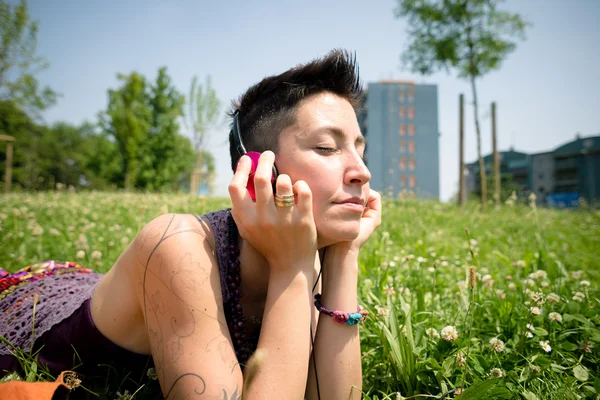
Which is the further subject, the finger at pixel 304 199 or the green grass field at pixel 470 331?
the green grass field at pixel 470 331

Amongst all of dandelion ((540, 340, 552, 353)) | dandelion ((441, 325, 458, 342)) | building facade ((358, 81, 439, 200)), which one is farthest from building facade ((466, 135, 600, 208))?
dandelion ((441, 325, 458, 342))

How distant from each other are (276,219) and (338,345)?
636 mm

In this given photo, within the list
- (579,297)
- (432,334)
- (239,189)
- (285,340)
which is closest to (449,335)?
(432,334)

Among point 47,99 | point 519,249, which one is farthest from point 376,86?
point 519,249

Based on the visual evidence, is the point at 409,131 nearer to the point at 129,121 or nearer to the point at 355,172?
the point at 129,121

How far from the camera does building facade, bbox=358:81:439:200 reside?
5881 centimetres

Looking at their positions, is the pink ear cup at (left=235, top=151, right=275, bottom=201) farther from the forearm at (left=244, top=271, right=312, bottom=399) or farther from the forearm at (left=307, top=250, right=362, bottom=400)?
the forearm at (left=307, top=250, right=362, bottom=400)

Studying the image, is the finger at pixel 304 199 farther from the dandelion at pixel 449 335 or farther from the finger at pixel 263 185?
the dandelion at pixel 449 335

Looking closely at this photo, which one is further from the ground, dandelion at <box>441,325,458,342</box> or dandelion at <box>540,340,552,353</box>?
dandelion at <box>441,325,458,342</box>

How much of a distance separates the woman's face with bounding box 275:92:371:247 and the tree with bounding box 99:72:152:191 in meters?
32.6

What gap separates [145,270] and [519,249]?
535 centimetres

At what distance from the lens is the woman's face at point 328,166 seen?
1.54 m

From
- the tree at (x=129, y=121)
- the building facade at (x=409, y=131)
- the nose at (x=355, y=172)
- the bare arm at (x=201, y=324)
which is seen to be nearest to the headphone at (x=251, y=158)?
the bare arm at (x=201, y=324)

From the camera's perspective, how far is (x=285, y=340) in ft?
4.27
